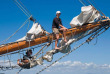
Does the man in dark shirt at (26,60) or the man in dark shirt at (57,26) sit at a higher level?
the man in dark shirt at (57,26)

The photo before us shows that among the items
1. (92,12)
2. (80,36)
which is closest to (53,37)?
(80,36)

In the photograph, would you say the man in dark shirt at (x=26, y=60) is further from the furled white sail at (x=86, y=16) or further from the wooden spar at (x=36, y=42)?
the furled white sail at (x=86, y=16)

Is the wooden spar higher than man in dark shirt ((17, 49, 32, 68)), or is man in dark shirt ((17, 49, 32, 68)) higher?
the wooden spar

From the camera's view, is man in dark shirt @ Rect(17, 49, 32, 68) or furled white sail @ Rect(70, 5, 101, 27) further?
furled white sail @ Rect(70, 5, 101, 27)

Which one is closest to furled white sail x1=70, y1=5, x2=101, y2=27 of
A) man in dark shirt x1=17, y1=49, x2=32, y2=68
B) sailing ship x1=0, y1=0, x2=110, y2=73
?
sailing ship x1=0, y1=0, x2=110, y2=73

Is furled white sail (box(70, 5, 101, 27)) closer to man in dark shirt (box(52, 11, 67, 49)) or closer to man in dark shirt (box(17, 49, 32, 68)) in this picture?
man in dark shirt (box(52, 11, 67, 49))

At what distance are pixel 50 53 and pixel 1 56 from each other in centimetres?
328

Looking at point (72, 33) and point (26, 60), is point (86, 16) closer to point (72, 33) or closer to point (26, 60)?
point (72, 33)

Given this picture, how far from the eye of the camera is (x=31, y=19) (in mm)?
14867

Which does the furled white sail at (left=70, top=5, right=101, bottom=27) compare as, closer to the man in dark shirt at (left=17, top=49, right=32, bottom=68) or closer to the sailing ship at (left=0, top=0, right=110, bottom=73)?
the sailing ship at (left=0, top=0, right=110, bottom=73)

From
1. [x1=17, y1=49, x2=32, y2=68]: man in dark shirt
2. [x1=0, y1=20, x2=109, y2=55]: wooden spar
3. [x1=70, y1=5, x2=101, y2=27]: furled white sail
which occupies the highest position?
[x1=70, y1=5, x2=101, y2=27]: furled white sail

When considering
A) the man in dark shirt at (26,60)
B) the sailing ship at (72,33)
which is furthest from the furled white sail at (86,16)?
the man in dark shirt at (26,60)

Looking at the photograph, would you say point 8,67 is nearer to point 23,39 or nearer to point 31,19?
point 23,39

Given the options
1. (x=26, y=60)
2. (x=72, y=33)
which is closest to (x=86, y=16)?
(x=72, y=33)
